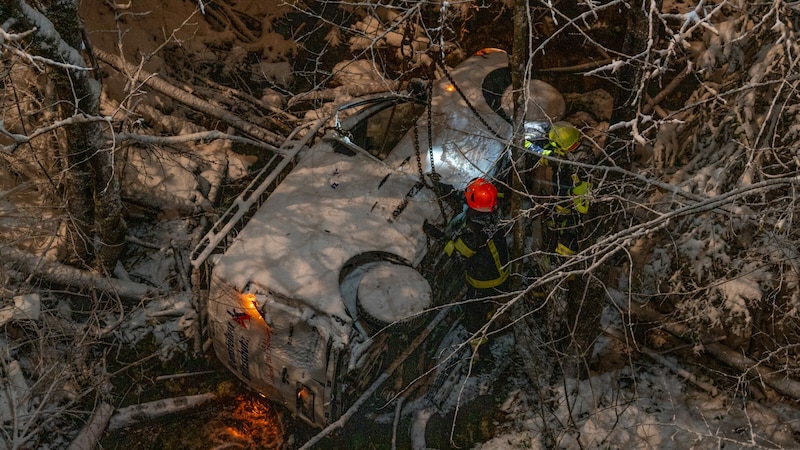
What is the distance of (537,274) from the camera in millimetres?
7543

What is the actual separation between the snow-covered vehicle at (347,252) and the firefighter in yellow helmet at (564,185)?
643 millimetres

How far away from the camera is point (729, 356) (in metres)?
6.89

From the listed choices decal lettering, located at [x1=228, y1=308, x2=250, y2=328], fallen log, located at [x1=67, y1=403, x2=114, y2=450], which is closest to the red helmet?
decal lettering, located at [x1=228, y1=308, x2=250, y2=328]

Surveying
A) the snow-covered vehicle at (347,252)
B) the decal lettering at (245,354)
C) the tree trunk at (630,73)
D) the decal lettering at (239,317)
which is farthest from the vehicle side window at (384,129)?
the tree trunk at (630,73)

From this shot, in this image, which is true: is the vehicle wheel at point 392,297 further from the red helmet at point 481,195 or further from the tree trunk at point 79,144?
the tree trunk at point 79,144

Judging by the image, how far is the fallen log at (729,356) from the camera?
6438mm

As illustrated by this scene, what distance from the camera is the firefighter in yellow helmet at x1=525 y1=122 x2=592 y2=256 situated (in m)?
6.34

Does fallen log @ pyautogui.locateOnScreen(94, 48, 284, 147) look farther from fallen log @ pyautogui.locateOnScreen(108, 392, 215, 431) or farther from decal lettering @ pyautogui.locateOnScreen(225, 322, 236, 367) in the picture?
fallen log @ pyautogui.locateOnScreen(108, 392, 215, 431)

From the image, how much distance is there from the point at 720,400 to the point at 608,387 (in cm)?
114

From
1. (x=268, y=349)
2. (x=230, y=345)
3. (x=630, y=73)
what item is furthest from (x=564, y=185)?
(x=230, y=345)

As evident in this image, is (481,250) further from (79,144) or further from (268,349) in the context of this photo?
(79,144)

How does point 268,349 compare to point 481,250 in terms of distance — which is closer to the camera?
point 268,349

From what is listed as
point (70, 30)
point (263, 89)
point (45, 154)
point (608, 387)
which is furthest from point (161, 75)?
point (608, 387)

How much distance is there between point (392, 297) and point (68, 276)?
387cm
